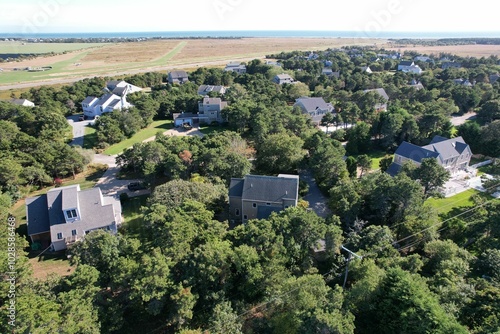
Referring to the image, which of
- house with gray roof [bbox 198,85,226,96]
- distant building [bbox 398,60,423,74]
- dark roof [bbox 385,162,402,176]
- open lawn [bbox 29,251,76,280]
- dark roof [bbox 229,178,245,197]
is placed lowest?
open lawn [bbox 29,251,76,280]

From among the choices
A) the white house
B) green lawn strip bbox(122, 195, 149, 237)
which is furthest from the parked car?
the white house

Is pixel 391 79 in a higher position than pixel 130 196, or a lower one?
higher

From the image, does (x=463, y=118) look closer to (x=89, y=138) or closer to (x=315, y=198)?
(x=315, y=198)

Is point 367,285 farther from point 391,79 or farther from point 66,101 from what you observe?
point 391,79

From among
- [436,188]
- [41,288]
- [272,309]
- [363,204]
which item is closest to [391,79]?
[436,188]

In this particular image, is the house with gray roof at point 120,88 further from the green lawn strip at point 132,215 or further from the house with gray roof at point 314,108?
the green lawn strip at point 132,215

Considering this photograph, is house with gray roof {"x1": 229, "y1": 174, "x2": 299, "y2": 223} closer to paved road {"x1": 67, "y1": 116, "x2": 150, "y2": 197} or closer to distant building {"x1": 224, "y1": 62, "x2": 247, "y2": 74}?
paved road {"x1": 67, "y1": 116, "x2": 150, "y2": 197}
